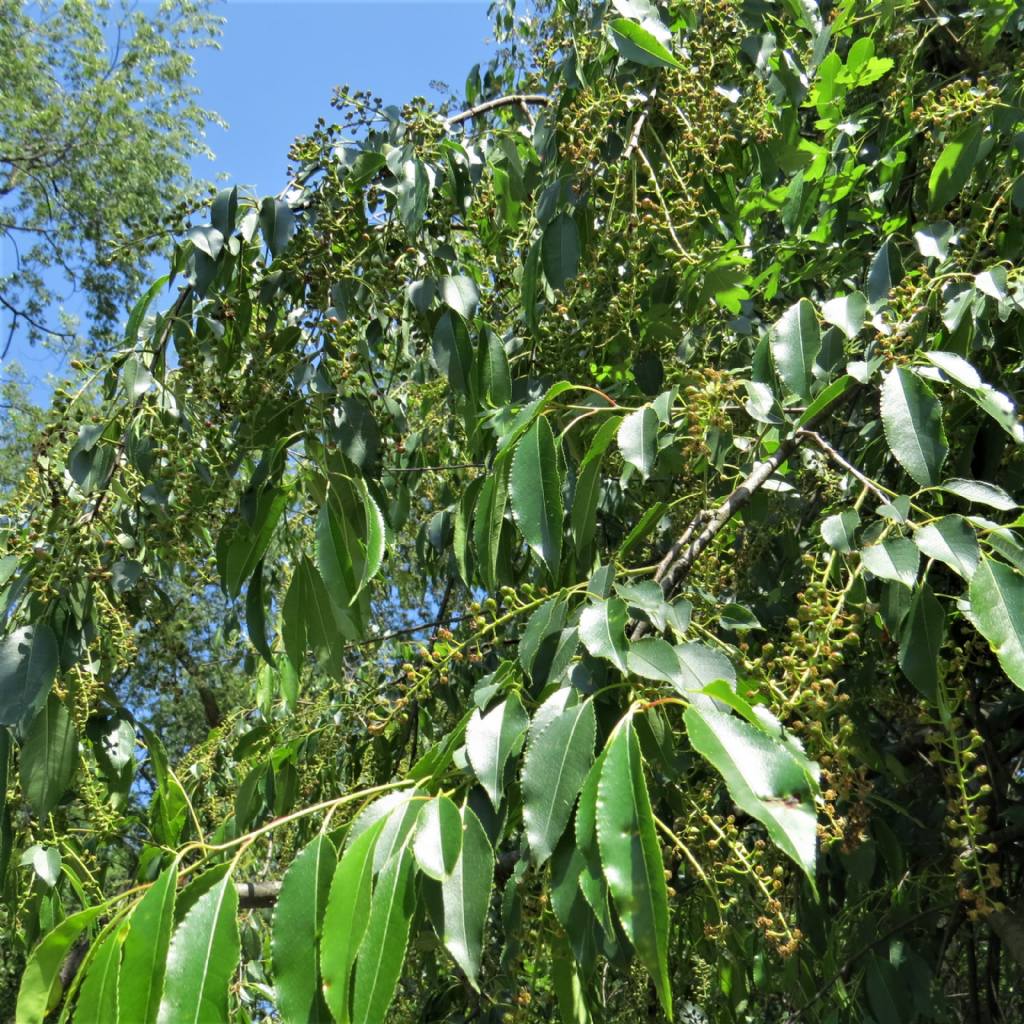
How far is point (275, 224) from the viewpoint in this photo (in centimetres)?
146

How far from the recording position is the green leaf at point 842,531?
40.2 inches

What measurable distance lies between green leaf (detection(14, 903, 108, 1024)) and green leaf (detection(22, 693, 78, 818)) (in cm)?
43

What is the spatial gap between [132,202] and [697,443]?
24.3 ft

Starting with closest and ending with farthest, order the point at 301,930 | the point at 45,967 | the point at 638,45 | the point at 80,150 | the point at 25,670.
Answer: the point at 301,930, the point at 45,967, the point at 25,670, the point at 638,45, the point at 80,150

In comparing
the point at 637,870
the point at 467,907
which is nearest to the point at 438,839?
the point at 467,907

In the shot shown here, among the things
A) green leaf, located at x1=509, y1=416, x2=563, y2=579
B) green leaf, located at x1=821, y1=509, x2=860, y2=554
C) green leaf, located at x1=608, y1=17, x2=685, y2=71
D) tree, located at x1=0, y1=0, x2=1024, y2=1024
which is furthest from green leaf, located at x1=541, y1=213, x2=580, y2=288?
green leaf, located at x1=821, y1=509, x2=860, y2=554

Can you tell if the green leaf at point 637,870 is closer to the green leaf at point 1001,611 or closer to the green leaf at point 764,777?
the green leaf at point 764,777

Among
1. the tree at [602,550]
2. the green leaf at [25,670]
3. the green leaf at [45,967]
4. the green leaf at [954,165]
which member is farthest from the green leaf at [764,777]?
the green leaf at [954,165]

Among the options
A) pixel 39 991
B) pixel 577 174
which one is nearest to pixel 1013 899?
pixel 577 174

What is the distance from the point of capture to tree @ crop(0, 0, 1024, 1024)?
822 millimetres

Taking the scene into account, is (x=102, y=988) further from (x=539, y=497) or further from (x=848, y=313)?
(x=848, y=313)

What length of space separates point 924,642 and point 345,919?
57 centimetres

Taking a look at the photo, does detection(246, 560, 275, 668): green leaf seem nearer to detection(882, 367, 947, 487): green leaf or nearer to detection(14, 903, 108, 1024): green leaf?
detection(14, 903, 108, 1024): green leaf

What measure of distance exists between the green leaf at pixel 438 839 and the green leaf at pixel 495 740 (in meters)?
0.03
